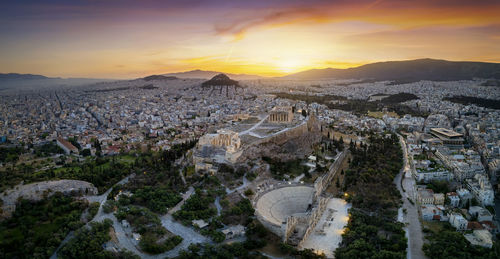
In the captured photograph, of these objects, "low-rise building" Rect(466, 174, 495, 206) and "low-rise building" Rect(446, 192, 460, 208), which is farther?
"low-rise building" Rect(466, 174, 495, 206)

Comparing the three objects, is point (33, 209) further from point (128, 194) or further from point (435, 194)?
point (435, 194)

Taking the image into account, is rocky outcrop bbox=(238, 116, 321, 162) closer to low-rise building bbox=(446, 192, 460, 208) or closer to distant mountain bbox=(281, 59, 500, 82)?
low-rise building bbox=(446, 192, 460, 208)

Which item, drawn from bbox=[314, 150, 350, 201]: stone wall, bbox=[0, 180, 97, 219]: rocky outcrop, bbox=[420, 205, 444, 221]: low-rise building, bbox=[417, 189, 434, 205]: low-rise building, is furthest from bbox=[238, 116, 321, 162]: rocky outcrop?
bbox=[420, 205, 444, 221]: low-rise building

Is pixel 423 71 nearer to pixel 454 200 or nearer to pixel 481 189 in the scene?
pixel 481 189

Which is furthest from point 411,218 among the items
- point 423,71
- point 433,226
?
point 423,71

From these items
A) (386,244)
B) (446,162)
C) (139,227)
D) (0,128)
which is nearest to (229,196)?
(139,227)

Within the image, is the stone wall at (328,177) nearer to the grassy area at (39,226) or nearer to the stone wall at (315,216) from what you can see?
the stone wall at (315,216)
